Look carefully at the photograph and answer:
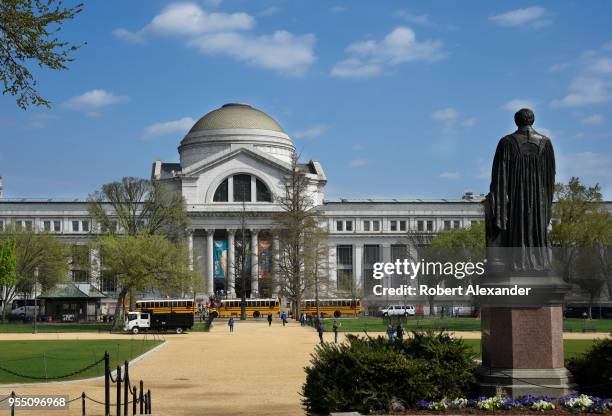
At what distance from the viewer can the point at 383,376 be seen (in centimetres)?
1820

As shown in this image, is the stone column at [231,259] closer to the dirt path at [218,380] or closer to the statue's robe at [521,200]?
the dirt path at [218,380]

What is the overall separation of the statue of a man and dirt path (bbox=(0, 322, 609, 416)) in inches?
300

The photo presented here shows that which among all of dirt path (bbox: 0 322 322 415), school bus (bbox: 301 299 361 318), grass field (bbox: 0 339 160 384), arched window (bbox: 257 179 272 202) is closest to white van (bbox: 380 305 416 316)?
school bus (bbox: 301 299 361 318)

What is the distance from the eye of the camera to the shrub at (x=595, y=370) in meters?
18.8

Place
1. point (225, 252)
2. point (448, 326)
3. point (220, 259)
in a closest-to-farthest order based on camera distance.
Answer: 1. point (448, 326)
2. point (220, 259)
3. point (225, 252)

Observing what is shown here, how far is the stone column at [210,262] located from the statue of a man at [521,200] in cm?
10932

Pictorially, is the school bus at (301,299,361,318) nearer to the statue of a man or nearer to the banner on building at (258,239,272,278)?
the banner on building at (258,239,272,278)

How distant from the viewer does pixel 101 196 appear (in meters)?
98.5

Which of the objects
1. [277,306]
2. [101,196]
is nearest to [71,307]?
[101,196]

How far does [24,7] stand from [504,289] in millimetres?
14828

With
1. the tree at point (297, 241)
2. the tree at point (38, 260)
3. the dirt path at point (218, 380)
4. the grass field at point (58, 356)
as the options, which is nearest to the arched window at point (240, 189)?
the tree at point (38, 260)

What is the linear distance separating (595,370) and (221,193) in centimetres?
11688

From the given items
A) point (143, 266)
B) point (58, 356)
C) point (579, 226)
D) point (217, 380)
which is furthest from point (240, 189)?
point (217, 380)

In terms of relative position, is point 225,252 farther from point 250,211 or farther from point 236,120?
point 236,120
